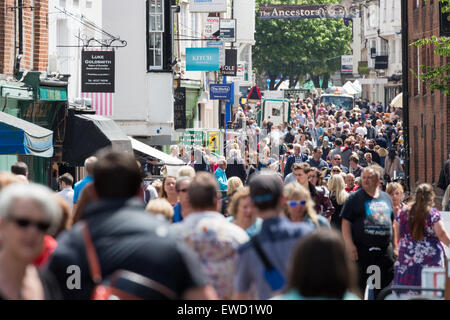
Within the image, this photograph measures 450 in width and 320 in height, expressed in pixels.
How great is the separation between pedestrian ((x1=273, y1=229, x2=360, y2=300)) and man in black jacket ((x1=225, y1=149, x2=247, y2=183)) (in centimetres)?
2003

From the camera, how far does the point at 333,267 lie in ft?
15.8

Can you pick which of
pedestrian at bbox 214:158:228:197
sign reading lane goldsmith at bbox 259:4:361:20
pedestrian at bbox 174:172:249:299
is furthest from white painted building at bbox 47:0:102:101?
sign reading lane goldsmith at bbox 259:4:361:20

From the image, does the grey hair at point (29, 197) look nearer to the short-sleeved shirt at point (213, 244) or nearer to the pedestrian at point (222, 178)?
the short-sleeved shirt at point (213, 244)

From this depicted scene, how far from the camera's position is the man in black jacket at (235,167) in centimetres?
2505

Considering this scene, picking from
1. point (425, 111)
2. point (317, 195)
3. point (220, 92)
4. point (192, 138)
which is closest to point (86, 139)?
point (192, 138)

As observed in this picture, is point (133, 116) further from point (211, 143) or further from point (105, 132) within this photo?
point (105, 132)

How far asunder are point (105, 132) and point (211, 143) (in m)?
10.7

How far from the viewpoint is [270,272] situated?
6.94 metres

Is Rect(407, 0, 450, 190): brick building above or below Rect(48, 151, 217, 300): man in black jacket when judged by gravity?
above

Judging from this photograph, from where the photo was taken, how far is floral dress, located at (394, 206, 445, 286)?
11.2 m

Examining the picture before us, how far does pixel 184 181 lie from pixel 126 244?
5535 mm

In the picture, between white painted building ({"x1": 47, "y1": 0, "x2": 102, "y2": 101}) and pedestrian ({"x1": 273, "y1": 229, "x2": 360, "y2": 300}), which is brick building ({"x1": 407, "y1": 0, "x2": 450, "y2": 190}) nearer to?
white painted building ({"x1": 47, "y1": 0, "x2": 102, "y2": 101})

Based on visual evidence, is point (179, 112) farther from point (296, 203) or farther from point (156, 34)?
A: point (296, 203)
